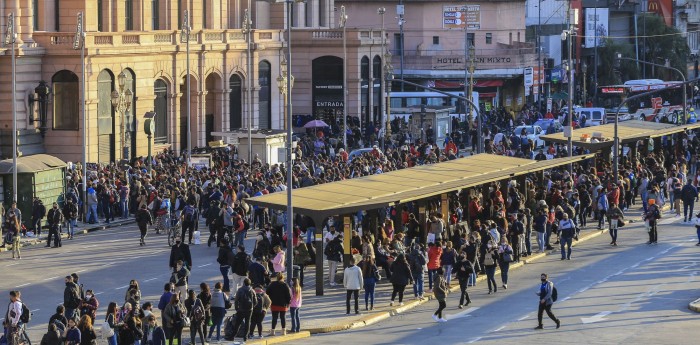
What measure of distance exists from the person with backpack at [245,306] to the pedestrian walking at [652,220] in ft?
62.5

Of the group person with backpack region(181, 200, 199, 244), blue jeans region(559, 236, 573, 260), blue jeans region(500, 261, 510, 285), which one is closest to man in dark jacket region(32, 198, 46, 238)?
person with backpack region(181, 200, 199, 244)

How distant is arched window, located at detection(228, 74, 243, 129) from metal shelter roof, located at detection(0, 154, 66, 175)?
3016 centimetres

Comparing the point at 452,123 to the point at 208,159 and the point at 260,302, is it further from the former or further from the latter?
the point at 260,302

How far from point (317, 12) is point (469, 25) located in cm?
2228

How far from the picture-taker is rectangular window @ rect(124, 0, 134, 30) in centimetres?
7938

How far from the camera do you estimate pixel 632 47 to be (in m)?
134

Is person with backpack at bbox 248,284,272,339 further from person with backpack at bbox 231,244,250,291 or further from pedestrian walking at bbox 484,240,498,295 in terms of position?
pedestrian walking at bbox 484,240,498,295

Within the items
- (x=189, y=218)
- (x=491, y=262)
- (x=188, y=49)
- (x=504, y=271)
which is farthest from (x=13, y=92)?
(x=491, y=262)

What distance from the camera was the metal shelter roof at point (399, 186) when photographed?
1683 inches

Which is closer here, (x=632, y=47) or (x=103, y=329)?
(x=103, y=329)

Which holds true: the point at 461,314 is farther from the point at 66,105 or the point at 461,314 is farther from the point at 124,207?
the point at 66,105

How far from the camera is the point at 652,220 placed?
53625mm

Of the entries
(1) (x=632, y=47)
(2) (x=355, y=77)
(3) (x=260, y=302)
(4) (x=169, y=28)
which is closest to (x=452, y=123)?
(2) (x=355, y=77)

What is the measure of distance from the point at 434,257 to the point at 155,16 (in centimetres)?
4115
